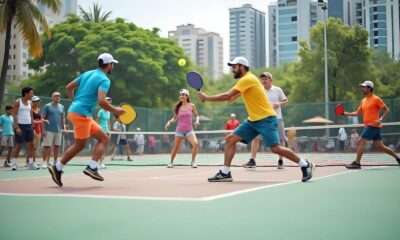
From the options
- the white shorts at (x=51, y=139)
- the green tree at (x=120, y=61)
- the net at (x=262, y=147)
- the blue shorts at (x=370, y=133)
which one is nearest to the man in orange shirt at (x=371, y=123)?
the blue shorts at (x=370, y=133)

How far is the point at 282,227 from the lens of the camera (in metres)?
3.95

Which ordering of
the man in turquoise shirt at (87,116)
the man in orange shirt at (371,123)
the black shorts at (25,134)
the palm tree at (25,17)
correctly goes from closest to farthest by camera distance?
the man in turquoise shirt at (87,116), the man in orange shirt at (371,123), the black shorts at (25,134), the palm tree at (25,17)

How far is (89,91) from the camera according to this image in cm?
777

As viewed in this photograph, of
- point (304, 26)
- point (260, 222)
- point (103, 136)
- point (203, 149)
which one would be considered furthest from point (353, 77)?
point (260, 222)

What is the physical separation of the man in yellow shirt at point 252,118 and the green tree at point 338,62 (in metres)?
33.9

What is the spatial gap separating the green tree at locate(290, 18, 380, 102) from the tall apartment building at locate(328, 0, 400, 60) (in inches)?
36.4

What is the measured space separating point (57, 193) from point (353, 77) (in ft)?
123

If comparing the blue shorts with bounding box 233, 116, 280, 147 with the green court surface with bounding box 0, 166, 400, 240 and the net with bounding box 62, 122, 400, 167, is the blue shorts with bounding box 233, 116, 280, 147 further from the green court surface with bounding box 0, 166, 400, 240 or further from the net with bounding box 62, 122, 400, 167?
the net with bounding box 62, 122, 400, 167

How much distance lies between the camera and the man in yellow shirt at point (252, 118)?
25.9ft

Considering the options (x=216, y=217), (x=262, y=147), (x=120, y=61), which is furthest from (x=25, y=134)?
(x=120, y=61)

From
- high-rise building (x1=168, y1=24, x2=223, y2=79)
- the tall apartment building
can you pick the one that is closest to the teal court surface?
the tall apartment building

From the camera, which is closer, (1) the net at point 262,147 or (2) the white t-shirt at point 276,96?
(2) the white t-shirt at point 276,96

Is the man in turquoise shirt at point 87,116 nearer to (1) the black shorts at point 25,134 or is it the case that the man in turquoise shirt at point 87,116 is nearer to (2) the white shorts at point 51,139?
(2) the white shorts at point 51,139

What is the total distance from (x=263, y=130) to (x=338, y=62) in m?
35.1
